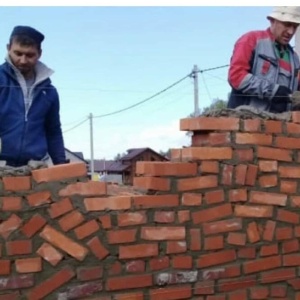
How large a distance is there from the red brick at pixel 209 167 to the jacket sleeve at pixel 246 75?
0.51 metres

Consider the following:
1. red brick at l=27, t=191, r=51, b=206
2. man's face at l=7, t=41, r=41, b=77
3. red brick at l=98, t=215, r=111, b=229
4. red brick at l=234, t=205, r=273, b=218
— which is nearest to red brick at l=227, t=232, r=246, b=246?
red brick at l=234, t=205, r=273, b=218

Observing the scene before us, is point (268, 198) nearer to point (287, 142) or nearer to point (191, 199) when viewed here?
point (287, 142)

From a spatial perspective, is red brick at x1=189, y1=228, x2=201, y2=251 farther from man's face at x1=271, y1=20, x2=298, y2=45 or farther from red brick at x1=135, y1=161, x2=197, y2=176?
man's face at x1=271, y1=20, x2=298, y2=45

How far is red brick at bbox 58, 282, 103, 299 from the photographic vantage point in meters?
3.03

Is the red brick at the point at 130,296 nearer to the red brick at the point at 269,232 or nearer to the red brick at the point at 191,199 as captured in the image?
the red brick at the point at 191,199

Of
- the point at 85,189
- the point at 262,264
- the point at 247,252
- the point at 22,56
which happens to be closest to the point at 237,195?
the point at 247,252

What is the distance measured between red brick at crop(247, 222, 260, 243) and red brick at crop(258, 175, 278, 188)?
0.23m

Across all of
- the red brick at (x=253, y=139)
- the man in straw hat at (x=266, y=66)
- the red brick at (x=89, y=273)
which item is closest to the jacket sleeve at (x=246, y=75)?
the man in straw hat at (x=266, y=66)

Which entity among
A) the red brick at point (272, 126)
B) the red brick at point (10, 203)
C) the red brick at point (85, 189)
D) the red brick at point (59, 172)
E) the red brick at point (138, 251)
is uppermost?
the red brick at point (272, 126)

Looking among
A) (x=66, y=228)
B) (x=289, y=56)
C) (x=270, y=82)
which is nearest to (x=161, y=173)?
(x=66, y=228)

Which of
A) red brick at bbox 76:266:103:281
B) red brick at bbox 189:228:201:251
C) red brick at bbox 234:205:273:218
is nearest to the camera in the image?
red brick at bbox 76:266:103:281

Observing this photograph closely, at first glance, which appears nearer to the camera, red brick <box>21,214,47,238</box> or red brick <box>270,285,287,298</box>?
red brick <box>21,214,47,238</box>

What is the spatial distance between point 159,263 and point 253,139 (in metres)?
0.89

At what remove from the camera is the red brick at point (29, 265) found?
2959 mm
